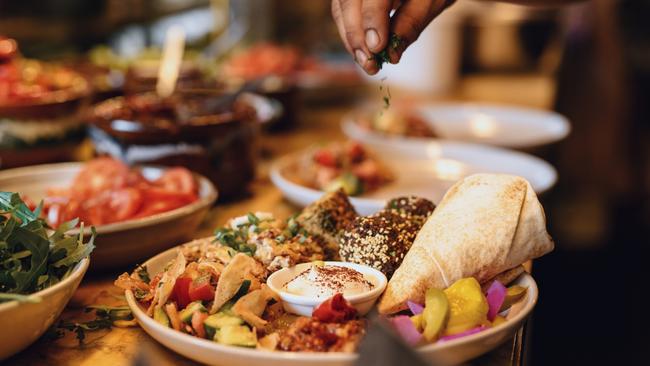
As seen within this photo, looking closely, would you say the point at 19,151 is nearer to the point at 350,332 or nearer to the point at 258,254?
the point at 258,254

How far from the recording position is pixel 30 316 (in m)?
1.37

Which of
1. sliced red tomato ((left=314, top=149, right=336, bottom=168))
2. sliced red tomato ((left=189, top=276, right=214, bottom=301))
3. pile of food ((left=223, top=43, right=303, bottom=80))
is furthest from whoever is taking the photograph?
pile of food ((left=223, top=43, right=303, bottom=80))

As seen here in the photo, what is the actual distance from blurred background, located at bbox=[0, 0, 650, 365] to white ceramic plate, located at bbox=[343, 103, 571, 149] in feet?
1.91

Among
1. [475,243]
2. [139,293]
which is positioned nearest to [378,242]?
[475,243]

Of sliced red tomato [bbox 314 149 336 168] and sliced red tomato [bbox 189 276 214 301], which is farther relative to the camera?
sliced red tomato [bbox 314 149 336 168]

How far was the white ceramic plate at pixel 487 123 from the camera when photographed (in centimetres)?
363

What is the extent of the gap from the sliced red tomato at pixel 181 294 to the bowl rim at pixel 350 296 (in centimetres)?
17

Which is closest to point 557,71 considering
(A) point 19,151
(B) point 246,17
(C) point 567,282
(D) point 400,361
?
(C) point 567,282

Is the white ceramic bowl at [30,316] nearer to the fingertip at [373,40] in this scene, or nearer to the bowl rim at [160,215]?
the bowl rim at [160,215]

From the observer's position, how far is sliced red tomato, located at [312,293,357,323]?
139 cm

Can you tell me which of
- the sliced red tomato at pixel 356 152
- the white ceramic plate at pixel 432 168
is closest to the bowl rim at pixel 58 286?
the white ceramic plate at pixel 432 168

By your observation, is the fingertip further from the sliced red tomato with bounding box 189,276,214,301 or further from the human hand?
the sliced red tomato with bounding box 189,276,214,301

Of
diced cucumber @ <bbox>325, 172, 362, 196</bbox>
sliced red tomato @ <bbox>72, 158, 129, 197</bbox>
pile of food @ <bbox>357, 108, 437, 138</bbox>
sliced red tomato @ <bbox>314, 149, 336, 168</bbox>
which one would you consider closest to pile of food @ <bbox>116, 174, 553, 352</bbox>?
sliced red tomato @ <bbox>72, 158, 129, 197</bbox>

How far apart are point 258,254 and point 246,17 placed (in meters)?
6.35
